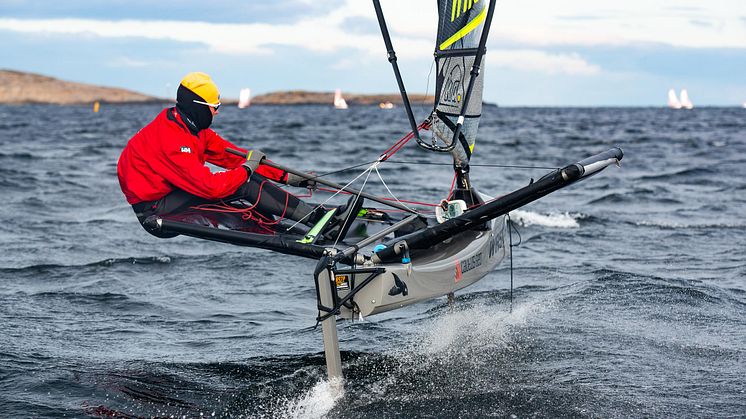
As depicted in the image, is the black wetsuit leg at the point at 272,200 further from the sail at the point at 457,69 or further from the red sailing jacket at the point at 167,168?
the sail at the point at 457,69

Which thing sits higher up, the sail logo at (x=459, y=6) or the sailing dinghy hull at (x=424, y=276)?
the sail logo at (x=459, y=6)

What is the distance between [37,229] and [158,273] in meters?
3.27

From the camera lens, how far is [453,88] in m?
6.56

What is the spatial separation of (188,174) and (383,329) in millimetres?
2131

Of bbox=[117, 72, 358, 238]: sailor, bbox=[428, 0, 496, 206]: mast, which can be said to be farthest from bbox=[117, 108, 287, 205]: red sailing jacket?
bbox=[428, 0, 496, 206]: mast

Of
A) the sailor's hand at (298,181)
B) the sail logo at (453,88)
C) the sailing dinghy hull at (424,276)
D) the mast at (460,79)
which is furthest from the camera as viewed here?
the sail logo at (453,88)

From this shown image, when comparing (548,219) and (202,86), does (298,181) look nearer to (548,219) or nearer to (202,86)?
(202,86)

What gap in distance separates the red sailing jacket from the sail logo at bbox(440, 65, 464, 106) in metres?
1.93

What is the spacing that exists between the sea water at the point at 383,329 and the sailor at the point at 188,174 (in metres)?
1.00

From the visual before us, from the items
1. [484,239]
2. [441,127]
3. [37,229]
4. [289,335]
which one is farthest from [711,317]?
[37,229]

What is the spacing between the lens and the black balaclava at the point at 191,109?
5.54m

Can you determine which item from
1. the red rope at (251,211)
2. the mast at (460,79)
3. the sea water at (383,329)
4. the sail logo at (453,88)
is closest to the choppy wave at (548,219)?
the sea water at (383,329)

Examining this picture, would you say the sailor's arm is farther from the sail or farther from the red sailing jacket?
the sail

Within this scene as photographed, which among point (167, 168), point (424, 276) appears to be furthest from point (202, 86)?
point (424, 276)
